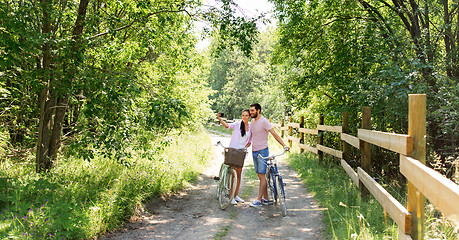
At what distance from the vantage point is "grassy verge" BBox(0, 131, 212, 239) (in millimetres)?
4570

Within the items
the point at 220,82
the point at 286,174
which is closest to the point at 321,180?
the point at 286,174

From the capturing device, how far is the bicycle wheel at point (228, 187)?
6834mm

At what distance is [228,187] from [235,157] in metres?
0.63

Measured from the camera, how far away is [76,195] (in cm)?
573

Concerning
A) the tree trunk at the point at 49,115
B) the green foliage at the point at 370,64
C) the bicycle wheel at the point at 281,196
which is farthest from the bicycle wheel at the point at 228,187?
the tree trunk at the point at 49,115

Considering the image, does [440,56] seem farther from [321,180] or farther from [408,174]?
[408,174]

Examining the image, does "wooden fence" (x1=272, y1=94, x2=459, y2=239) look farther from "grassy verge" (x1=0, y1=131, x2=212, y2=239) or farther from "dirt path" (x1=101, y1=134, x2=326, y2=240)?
"grassy verge" (x1=0, y1=131, x2=212, y2=239)

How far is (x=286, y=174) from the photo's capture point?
1070cm

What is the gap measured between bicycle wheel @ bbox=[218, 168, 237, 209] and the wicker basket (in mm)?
160

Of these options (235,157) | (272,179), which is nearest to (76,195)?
(235,157)

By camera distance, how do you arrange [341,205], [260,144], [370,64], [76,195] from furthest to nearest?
[370,64] < [260,144] < [341,205] < [76,195]

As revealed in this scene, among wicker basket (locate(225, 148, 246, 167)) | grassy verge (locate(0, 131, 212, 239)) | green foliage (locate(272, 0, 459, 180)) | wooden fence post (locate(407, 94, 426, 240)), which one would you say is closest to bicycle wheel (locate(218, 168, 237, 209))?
wicker basket (locate(225, 148, 246, 167))

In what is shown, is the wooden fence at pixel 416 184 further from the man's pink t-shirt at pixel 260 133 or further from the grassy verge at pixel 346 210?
the man's pink t-shirt at pixel 260 133

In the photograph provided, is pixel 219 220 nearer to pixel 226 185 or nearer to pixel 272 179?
pixel 226 185
